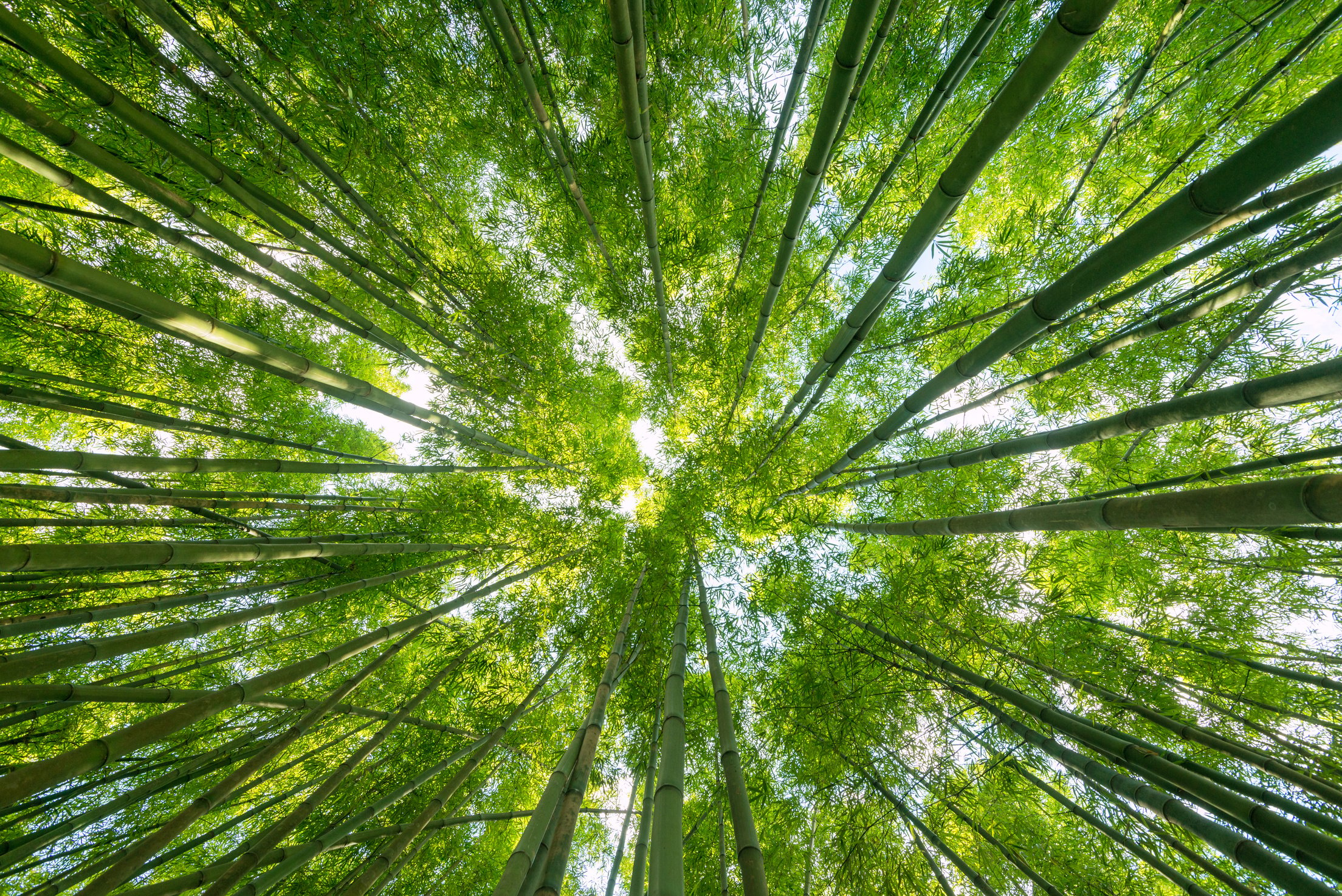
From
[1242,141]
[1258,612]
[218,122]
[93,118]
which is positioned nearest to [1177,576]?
[1258,612]

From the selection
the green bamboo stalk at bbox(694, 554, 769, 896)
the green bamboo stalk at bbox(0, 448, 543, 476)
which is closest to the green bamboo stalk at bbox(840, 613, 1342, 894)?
the green bamboo stalk at bbox(694, 554, 769, 896)

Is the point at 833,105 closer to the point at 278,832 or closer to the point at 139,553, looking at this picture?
the point at 139,553

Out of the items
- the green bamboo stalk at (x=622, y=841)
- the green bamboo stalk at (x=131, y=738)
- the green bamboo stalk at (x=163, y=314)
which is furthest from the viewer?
the green bamboo stalk at (x=622, y=841)

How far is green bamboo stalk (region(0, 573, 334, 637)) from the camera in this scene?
2.16 m

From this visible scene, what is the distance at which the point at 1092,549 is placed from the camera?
420cm

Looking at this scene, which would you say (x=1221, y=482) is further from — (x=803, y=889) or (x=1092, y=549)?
(x=803, y=889)

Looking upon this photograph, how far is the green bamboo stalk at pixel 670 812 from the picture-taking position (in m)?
1.54

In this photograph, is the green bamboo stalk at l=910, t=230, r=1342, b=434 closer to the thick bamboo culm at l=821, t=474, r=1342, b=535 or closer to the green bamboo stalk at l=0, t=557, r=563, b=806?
the thick bamboo culm at l=821, t=474, r=1342, b=535

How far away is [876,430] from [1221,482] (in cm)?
261

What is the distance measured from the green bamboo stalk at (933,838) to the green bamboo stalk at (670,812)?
181 centimetres

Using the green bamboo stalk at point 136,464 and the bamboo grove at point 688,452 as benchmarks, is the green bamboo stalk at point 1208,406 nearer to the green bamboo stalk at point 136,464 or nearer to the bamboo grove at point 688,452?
the bamboo grove at point 688,452

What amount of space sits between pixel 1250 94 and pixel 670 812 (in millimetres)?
4597

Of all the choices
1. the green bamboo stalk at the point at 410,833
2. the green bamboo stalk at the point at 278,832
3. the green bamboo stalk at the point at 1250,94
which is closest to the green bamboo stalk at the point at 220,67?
the green bamboo stalk at the point at 278,832

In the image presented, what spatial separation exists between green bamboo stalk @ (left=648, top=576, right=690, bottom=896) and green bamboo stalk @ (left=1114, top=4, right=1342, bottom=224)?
4.19 metres
